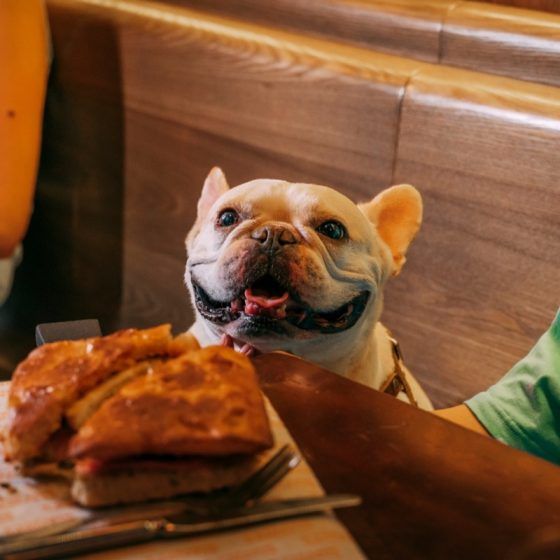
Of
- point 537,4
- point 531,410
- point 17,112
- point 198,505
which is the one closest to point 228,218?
point 531,410

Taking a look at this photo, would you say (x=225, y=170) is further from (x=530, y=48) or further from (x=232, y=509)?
(x=232, y=509)

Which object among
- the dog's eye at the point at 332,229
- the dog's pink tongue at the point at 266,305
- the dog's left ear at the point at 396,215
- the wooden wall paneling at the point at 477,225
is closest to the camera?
the dog's pink tongue at the point at 266,305

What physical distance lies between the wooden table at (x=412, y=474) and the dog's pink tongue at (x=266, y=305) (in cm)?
33

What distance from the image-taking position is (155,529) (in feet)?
2.09

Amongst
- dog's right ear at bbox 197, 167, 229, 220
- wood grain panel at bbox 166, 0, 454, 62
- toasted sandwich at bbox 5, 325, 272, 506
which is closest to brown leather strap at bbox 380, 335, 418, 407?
dog's right ear at bbox 197, 167, 229, 220

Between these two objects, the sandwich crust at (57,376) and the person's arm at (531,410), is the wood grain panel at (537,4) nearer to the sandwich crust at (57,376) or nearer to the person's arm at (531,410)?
the person's arm at (531,410)

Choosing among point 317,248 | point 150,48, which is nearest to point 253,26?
Result: point 150,48

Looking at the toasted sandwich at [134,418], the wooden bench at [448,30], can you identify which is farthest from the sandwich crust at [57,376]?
the wooden bench at [448,30]

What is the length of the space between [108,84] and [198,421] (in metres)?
2.02

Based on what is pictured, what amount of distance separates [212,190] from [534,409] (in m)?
0.63

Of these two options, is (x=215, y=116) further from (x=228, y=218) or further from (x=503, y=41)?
(x=228, y=218)

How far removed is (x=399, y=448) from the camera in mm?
776

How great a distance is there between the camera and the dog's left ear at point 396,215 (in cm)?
147

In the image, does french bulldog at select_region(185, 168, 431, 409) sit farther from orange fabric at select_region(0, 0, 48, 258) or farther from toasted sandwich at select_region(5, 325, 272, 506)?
orange fabric at select_region(0, 0, 48, 258)
